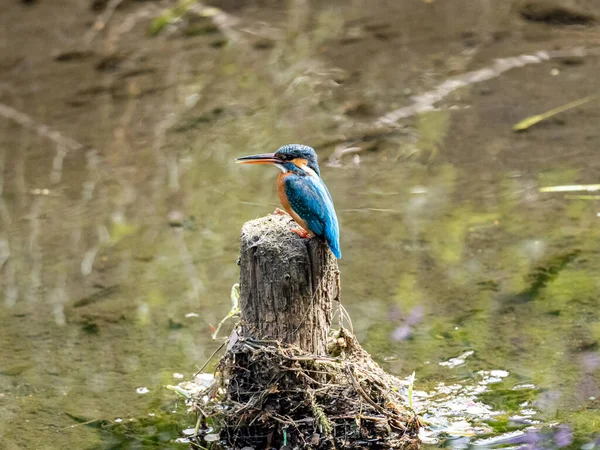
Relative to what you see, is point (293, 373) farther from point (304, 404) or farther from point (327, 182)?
point (327, 182)

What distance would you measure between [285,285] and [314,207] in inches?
13.9

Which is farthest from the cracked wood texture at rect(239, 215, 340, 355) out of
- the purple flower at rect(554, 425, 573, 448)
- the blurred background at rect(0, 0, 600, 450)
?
Answer: the purple flower at rect(554, 425, 573, 448)

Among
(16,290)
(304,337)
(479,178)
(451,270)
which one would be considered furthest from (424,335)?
(16,290)

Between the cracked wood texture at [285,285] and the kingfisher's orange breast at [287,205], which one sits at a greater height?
the kingfisher's orange breast at [287,205]

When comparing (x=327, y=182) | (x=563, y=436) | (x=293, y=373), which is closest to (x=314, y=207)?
(x=293, y=373)

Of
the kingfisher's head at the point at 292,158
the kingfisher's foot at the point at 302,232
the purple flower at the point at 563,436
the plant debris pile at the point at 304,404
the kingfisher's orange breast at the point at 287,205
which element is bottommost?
the purple flower at the point at 563,436

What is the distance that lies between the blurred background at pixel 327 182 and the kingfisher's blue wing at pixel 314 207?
1015 mm

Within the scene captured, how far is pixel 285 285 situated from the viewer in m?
3.89

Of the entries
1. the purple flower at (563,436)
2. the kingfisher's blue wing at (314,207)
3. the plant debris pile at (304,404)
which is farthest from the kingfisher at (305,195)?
the purple flower at (563,436)

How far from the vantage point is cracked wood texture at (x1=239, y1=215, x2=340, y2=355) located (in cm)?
389

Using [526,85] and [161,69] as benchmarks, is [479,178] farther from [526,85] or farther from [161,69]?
[161,69]

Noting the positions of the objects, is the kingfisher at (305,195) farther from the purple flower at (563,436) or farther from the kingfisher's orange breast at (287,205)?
the purple flower at (563,436)

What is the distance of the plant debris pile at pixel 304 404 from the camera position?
389 cm

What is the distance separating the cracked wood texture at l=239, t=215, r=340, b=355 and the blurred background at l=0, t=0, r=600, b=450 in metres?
0.72
